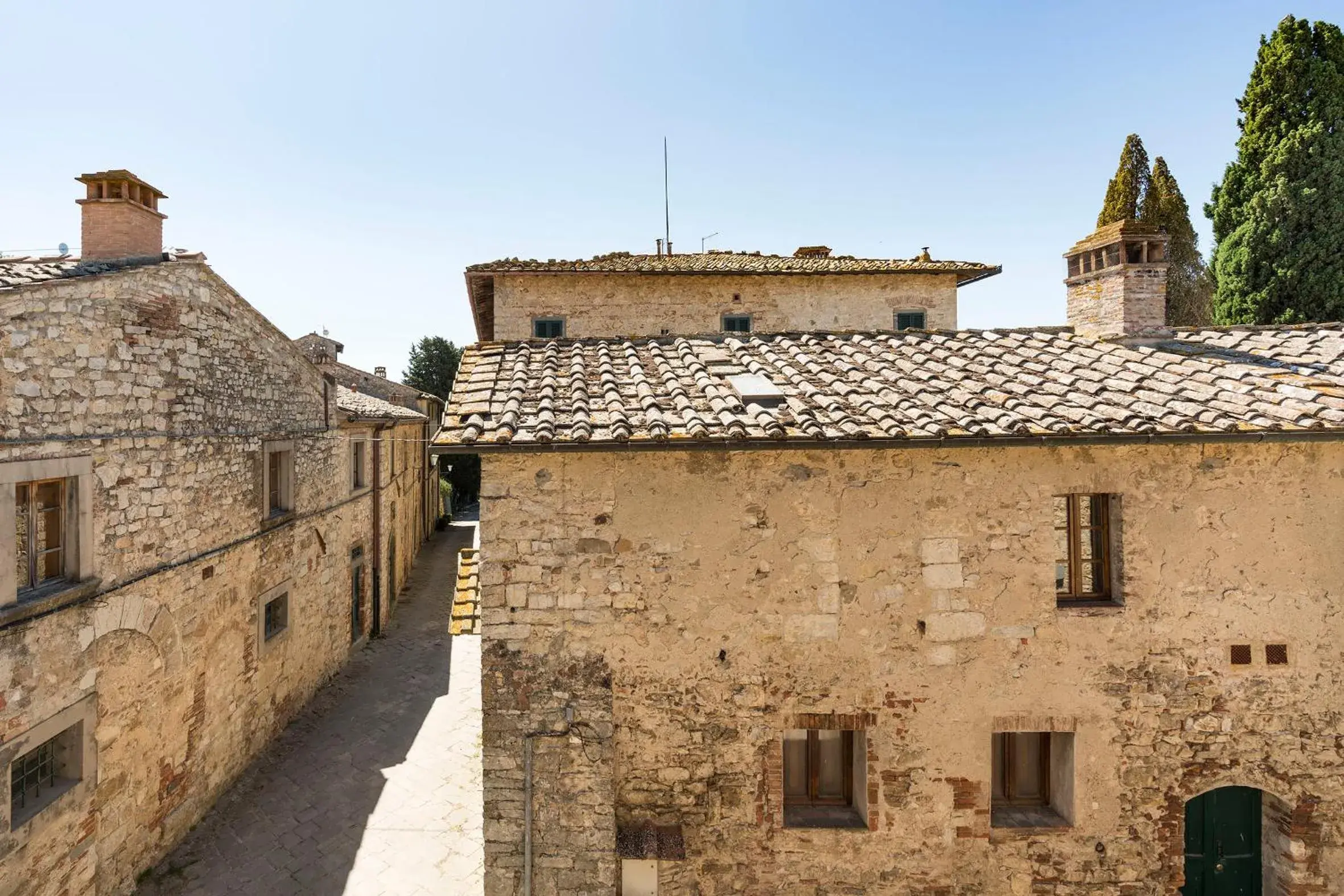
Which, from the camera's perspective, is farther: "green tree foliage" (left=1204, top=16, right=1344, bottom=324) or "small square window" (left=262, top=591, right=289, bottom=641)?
"green tree foliage" (left=1204, top=16, right=1344, bottom=324)

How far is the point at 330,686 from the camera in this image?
13242mm

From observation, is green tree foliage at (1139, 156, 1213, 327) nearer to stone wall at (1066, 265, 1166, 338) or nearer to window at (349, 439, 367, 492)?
stone wall at (1066, 265, 1166, 338)

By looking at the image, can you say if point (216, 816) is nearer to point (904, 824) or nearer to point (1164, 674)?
point (904, 824)

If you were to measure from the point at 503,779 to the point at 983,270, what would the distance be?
52.6ft

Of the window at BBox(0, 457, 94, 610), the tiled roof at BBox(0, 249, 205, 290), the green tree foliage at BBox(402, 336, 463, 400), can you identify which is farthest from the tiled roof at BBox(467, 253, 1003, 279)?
the green tree foliage at BBox(402, 336, 463, 400)

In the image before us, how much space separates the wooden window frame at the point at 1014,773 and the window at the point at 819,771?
4.71ft

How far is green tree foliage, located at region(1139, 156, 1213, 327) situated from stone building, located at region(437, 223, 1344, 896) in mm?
26961

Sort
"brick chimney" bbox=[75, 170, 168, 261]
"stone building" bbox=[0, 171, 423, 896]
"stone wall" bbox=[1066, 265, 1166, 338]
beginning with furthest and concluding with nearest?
"brick chimney" bbox=[75, 170, 168, 261] < "stone wall" bbox=[1066, 265, 1166, 338] < "stone building" bbox=[0, 171, 423, 896]

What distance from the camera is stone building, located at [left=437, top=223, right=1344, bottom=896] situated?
17.7 ft

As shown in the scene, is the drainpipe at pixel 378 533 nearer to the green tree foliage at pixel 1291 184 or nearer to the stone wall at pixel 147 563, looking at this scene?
the stone wall at pixel 147 563

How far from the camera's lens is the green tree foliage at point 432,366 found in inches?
1560

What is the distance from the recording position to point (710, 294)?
15.3 m

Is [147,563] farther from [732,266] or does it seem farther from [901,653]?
[732,266]

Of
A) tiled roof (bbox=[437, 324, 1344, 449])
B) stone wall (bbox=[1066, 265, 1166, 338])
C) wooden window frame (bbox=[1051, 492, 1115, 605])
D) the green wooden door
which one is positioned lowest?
the green wooden door
